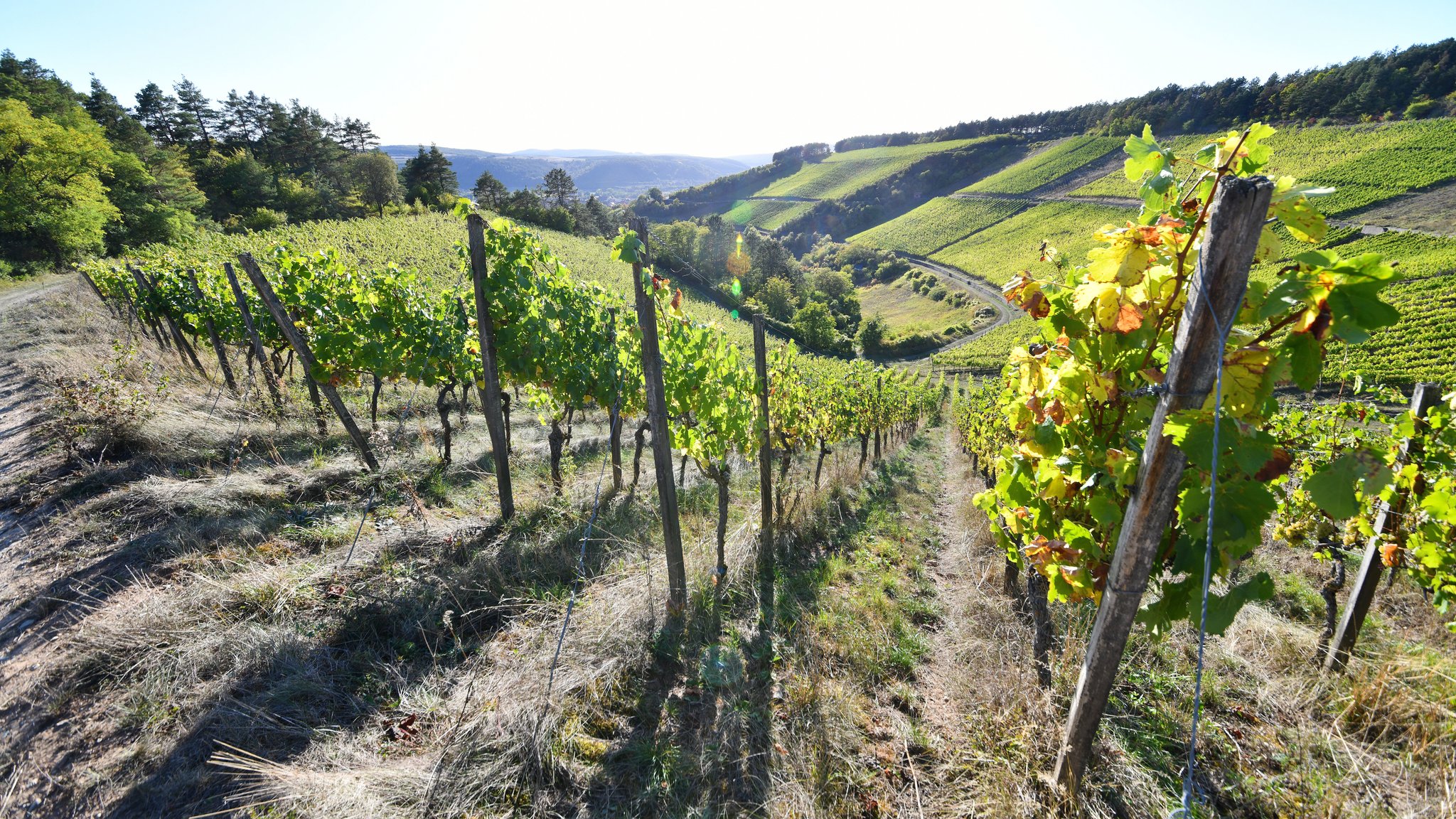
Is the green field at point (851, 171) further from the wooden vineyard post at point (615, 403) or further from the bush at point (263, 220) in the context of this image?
the wooden vineyard post at point (615, 403)

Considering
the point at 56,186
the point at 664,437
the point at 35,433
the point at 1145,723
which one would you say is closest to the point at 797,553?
the point at 664,437

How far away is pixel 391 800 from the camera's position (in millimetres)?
2615

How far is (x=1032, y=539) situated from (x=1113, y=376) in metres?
1.03

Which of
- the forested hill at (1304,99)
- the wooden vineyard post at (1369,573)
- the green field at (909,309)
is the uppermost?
the forested hill at (1304,99)

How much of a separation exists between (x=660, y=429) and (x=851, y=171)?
119193 mm

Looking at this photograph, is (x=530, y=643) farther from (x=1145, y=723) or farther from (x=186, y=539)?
(x=1145, y=723)

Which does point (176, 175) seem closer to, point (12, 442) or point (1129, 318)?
point (12, 442)

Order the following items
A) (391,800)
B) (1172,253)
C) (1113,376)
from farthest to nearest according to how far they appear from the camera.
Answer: (391,800), (1113,376), (1172,253)

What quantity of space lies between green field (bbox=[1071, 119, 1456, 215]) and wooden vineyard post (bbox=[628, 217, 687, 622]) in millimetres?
54120

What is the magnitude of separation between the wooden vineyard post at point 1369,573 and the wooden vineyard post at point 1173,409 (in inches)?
108

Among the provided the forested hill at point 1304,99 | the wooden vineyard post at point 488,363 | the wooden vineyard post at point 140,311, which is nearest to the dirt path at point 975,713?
the wooden vineyard post at point 488,363

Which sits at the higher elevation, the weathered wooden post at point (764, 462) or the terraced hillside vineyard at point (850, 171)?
the terraced hillside vineyard at point (850, 171)

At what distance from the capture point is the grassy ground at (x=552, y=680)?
272 centimetres

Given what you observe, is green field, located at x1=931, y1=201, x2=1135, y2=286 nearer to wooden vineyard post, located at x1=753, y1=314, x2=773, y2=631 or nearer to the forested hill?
the forested hill
